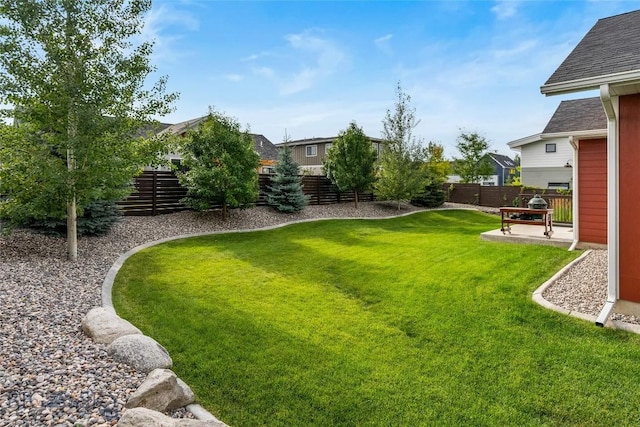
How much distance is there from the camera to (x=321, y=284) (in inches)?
251

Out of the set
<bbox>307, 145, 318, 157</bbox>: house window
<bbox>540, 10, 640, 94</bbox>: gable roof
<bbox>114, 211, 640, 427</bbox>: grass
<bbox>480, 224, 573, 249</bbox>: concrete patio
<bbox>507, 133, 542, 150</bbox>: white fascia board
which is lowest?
<bbox>114, 211, 640, 427</bbox>: grass

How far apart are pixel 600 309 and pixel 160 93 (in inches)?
329

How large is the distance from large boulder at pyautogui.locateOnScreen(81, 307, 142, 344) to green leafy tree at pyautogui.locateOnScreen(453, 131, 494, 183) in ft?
104

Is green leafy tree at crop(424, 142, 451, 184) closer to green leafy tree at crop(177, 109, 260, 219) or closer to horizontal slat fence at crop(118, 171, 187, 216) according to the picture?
green leafy tree at crop(177, 109, 260, 219)

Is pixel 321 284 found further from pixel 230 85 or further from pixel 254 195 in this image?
pixel 230 85

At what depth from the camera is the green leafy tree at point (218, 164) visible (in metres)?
11.8

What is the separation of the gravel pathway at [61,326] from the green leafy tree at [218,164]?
272 cm

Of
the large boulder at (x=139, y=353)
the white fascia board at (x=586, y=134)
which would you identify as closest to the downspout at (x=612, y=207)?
the white fascia board at (x=586, y=134)

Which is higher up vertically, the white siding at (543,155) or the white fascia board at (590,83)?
the white siding at (543,155)

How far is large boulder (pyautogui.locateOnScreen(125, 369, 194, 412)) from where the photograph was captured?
2.72m

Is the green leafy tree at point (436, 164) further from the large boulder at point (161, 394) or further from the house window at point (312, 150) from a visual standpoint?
the large boulder at point (161, 394)

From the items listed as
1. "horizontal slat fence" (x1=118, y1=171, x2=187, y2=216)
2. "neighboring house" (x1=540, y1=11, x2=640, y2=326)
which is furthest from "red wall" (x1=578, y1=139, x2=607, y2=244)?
"horizontal slat fence" (x1=118, y1=171, x2=187, y2=216)

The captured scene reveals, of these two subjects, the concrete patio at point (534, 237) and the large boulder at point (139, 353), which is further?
the concrete patio at point (534, 237)

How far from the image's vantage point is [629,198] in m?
4.57
